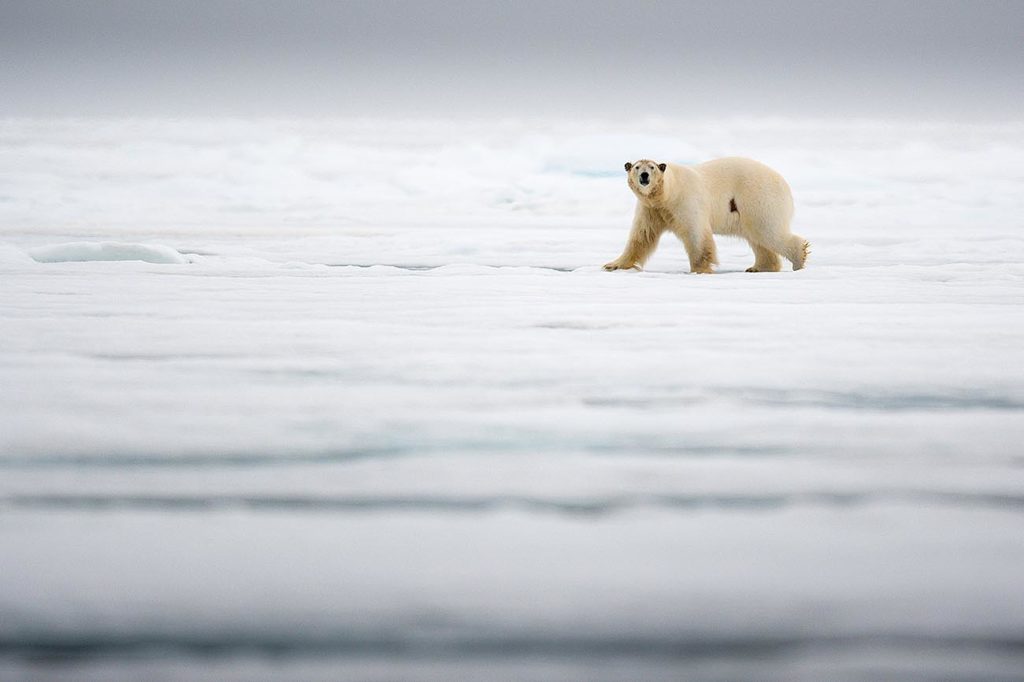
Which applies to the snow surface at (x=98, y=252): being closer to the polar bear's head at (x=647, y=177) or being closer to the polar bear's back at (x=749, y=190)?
the polar bear's head at (x=647, y=177)

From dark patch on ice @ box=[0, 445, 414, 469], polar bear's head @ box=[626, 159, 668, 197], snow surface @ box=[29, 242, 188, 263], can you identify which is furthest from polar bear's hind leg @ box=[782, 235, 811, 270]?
dark patch on ice @ box=[0, 445, 414, 469]

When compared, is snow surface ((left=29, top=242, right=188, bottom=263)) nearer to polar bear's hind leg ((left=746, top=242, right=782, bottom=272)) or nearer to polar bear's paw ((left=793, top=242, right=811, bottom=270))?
polar bear's hind leg ((left=746, top=242, right=782, bottom=272))

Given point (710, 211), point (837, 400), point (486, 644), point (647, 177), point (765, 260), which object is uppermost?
point (647, 177)

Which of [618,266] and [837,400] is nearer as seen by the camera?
[837,400]

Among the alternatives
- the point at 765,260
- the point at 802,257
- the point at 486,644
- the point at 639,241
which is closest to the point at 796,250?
the point at 802,257

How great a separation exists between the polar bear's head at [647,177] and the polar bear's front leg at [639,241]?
203 mm

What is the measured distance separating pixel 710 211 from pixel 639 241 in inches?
14.5

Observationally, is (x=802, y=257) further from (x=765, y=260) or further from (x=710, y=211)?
(x=710, y=211)

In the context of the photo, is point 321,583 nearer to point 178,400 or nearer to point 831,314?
point 178,400

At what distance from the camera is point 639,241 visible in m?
4.46

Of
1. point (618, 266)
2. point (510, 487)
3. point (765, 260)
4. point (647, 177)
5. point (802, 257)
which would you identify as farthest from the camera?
point (765, 260)

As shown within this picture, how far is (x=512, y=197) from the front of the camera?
12.6 metres

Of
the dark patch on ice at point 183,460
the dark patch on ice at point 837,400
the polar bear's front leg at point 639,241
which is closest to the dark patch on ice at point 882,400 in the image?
the dark patch on ice at point 837,400

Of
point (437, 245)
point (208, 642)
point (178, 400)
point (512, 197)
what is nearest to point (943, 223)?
point (437, 245)
